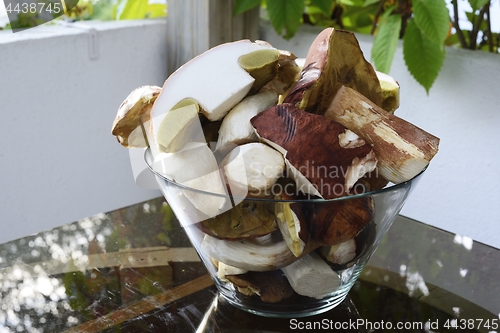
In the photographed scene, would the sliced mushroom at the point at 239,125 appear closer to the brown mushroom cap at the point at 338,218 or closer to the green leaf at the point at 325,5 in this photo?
the brown mushroom cap at the point at 338,218

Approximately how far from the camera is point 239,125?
44 centimetres

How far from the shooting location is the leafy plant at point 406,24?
1032mm

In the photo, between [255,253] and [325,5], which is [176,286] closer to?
[255,253]

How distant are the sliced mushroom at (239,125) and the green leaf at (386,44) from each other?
696mm

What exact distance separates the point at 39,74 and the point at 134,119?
A: 80cm

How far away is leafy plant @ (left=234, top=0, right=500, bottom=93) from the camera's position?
40.6 inches

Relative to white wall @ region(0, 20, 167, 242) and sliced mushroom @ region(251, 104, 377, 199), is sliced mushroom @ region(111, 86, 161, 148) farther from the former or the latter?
white wall @ region(0, 20, 167, 242)

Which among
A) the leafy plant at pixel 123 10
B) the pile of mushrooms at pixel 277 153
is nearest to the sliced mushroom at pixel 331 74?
the pile of mushrooms at pixel 277 153

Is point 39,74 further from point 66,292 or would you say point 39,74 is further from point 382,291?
point 382,291

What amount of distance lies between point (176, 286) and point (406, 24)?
880 mm

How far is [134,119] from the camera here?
492 mm

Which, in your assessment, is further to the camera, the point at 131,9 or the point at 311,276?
the point at 131,9

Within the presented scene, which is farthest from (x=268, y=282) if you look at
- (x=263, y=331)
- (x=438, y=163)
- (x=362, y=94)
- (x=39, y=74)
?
(x=39, y=74)

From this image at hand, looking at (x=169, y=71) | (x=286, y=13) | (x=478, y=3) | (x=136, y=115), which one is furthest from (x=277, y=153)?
(x=169, y=71)
